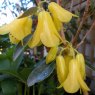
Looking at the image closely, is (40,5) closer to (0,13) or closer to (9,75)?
(9,75)

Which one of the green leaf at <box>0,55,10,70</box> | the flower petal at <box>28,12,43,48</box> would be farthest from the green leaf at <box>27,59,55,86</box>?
the green leaf at <box>0,55,10,70</box>

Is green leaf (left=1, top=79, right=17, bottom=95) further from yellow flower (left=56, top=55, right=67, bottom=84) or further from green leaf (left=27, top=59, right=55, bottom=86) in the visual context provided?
yellow flower (left=56, top=55, right=67, bottom=84)

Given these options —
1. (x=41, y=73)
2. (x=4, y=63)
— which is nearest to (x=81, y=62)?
(x=41, y=73)

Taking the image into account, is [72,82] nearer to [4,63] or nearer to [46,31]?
[46,31]

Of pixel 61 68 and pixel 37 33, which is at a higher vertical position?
pixel 37 33

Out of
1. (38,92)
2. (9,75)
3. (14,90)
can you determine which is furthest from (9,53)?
(38,92)

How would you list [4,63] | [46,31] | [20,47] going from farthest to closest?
[4,63] → [20,47] → [46,31]
